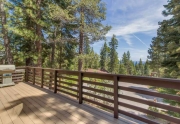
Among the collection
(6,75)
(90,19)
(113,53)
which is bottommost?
(6,75)

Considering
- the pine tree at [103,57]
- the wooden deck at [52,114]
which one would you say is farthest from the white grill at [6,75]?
the pine tree at [103,57]

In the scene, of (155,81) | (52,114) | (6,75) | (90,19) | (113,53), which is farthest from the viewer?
(113,53)

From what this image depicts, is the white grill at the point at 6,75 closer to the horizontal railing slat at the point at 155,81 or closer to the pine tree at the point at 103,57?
the horizontal railing slat at the point at 155,81

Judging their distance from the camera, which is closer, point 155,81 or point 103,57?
point 155,81

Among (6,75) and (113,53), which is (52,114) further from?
(113,53)

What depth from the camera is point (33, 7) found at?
7.50 meters

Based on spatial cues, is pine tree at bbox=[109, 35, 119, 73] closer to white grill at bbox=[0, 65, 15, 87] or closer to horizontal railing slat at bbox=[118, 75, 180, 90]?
white grill at bbox=[0, 65, 15, 87]

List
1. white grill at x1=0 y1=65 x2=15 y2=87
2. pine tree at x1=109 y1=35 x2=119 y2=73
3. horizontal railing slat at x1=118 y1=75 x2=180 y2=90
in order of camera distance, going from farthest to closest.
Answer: pine tree at x1=109 y1=35 x2=119 y2=73
white grill at x1=0 y1=65 x2=15 y2=87
horizontal railing slat at x1=118 y1=75 x2=180 y2=90

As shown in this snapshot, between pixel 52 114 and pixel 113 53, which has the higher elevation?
pixel 113 53

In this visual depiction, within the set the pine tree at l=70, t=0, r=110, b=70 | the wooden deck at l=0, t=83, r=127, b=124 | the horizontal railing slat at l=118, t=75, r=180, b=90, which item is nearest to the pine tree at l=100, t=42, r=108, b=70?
the pine tree at l=70, t=0, r=110, b=70

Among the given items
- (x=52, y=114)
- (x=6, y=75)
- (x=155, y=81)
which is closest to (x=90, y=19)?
(x=6, y=75)

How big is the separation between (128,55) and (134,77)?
3819 cm

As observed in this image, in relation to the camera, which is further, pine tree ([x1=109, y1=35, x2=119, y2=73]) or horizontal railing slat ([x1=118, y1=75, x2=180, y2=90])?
pine tree ([x1=109, y1=35, x2=119, y2=73])

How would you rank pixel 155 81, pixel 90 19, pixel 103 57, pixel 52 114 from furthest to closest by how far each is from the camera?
pixel 103 57 → pixel 90 19 → pixel 52 114 → pixel 155 81
